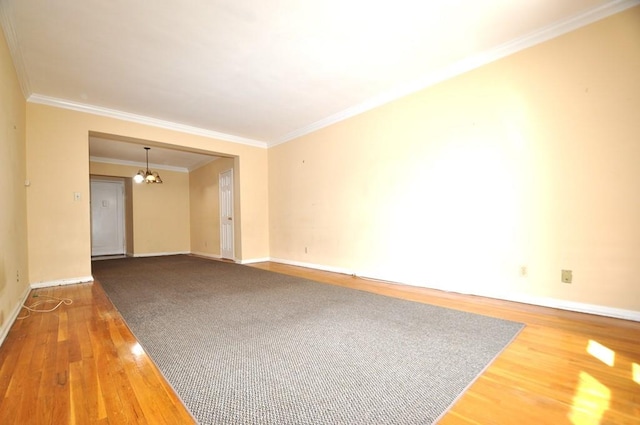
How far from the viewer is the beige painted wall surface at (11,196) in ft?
7.77

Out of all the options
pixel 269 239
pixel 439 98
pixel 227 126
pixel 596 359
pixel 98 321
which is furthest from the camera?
pixel 269 239

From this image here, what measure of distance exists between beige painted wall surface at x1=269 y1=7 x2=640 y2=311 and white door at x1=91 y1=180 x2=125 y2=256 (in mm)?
7331

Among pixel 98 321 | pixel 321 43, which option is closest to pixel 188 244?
pixel 98 321

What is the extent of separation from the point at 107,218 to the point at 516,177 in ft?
31.7

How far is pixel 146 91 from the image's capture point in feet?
12.5

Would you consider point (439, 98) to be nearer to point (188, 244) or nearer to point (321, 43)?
point (321, 43)

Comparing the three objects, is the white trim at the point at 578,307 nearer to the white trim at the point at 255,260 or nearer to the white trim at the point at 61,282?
the white trim at the point at 255,260

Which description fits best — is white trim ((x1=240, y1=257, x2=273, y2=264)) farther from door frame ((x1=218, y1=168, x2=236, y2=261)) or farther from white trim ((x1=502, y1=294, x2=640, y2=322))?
white trim ((x1=502, y1=294, x2=640, y2=322))

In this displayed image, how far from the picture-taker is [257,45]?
2.88 m

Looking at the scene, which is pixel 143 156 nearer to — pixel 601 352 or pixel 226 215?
pixel 226 215

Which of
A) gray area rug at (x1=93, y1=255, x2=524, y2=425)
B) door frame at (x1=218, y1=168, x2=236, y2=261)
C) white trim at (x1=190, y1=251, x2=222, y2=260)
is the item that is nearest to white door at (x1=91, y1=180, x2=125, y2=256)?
white trim at (x1=190, y1=251, x2=222, y2=260)

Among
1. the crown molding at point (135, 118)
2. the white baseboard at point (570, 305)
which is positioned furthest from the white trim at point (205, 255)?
the white baseboard at point (570, 305)

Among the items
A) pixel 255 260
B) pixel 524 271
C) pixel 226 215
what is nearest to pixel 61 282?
pixel 255 260

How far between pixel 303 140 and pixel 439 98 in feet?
8.72
